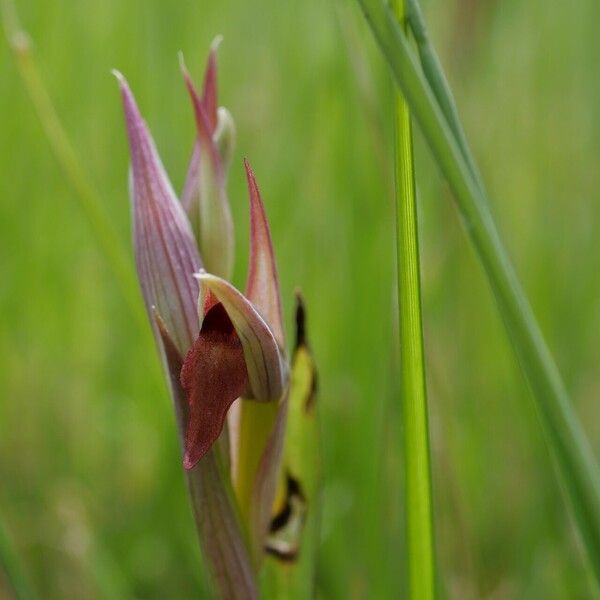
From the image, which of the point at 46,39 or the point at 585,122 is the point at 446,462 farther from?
the point at 585,122

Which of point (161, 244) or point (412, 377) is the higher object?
point (161, 244)

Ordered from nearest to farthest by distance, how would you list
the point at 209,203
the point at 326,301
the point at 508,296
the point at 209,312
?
the point at 508,296
the point at 209,312
the point at 209,203
the point at 326,301

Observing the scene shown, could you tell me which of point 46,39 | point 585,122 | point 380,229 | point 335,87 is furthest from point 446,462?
point 585,122

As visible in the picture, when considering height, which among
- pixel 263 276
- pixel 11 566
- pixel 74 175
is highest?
pixel 74 175

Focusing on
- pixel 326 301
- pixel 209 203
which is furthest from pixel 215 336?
pixel 326 301

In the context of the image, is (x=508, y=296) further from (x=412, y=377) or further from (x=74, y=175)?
(x=74, y=175)

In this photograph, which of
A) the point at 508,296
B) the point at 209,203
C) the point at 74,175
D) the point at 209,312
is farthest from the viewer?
the point at 74,175

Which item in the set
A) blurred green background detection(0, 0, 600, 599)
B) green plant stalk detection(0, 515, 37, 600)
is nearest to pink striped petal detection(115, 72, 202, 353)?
green plant stalk detection(0, 515, 37, 600)
